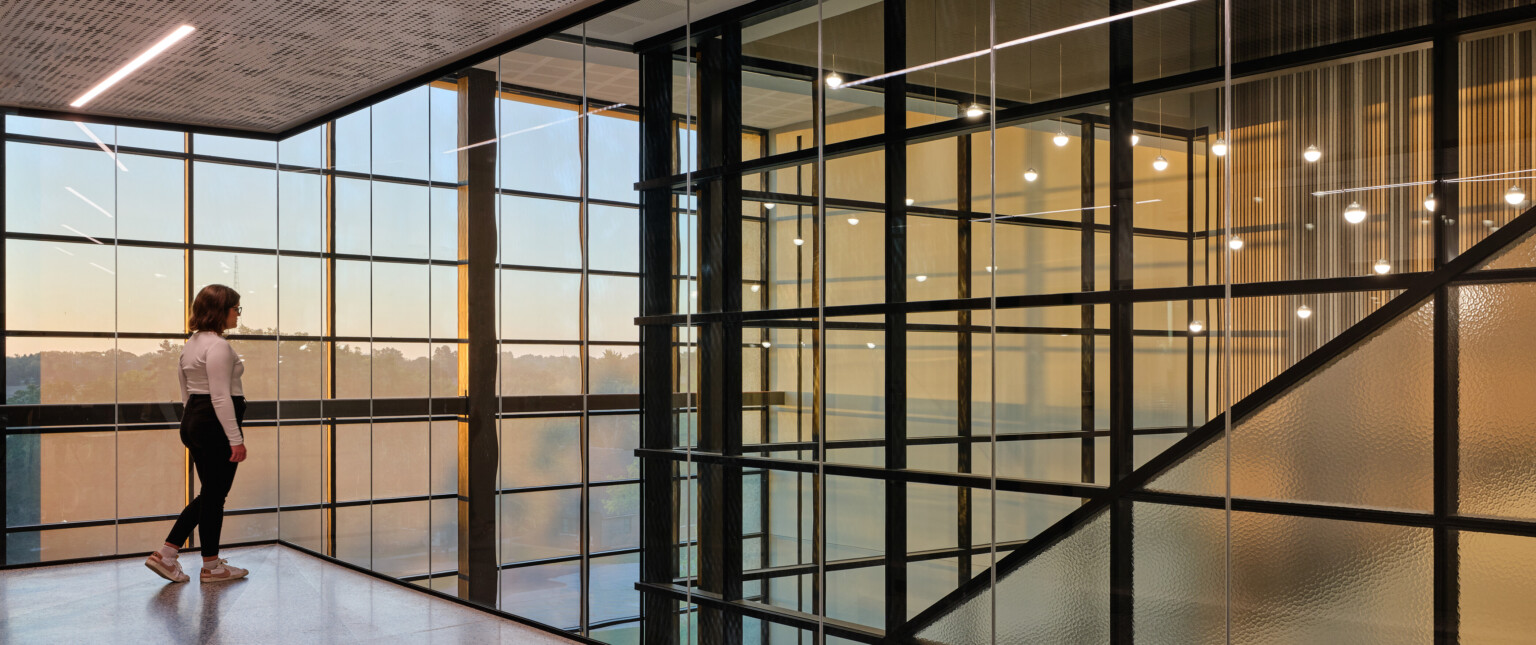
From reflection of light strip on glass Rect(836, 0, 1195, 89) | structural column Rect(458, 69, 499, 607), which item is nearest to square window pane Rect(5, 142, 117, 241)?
structural column Rect(458, 69, 499, 607)

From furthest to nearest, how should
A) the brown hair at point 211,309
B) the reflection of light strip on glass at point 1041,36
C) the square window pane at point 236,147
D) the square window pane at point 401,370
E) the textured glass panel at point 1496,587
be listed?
the square window pane at point 236,147 → the brown hair at point 211,309 → the square window pane at point 401,370 → the reflection of light strip on glass at point 1041,36 → the textured glass panel at point 1496,587

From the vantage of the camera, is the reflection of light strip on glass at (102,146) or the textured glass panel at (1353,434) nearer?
the textured glass panel at (1353,434)

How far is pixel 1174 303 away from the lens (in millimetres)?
2947

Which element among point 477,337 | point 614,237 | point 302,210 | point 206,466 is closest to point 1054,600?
point 614,237

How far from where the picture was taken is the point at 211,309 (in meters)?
6.30

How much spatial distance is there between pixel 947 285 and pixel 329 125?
17.5ft

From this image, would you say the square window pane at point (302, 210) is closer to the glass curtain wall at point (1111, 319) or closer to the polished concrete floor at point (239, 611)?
the polished concrete floor at point (239, 611)

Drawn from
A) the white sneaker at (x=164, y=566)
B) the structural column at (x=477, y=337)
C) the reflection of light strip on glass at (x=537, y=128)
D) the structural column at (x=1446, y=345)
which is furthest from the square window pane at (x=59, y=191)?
the structural column at (x=1446, y=345)

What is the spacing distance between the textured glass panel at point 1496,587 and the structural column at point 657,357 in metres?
3.31

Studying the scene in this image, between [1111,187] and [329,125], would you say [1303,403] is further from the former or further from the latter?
[329,125]

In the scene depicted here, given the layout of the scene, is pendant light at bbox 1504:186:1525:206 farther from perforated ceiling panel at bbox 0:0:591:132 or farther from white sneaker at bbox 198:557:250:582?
white sneaker at bbox 198:557:250:582

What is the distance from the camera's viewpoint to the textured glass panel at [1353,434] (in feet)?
8.24

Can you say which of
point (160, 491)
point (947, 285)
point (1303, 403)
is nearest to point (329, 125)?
point (160, 491)

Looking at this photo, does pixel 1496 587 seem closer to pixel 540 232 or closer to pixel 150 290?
pixel 540 232
